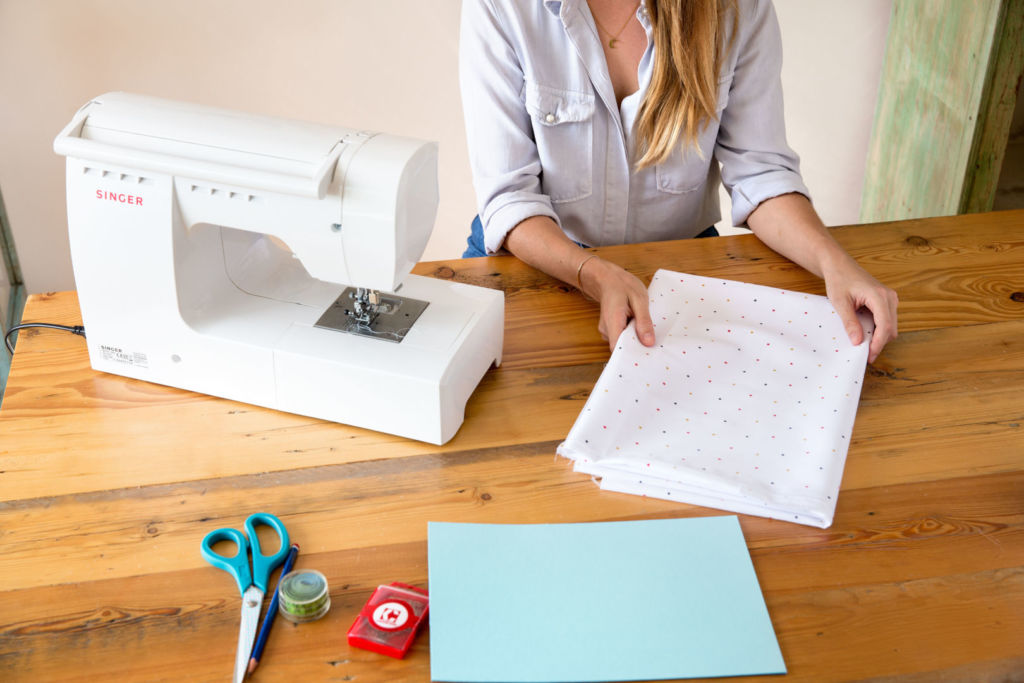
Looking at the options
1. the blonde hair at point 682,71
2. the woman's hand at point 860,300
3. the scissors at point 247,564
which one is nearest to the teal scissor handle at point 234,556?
the scissors at point 247,564

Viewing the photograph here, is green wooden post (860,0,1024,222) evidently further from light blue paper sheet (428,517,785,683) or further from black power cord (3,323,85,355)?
black power cord (3,323,85,355)

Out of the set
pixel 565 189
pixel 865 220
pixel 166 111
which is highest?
pixel 166 111

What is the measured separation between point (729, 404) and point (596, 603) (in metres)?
0.35

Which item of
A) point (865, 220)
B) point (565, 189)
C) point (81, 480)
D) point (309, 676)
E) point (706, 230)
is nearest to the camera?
point (309, 676)

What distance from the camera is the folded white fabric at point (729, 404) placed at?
3.42ft

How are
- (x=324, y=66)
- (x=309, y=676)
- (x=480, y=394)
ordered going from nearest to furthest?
(x=309, y=676) < (x=480, y=394) < (x=324, y=66)

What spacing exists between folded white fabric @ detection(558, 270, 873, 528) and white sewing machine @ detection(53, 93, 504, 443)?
0.19 m

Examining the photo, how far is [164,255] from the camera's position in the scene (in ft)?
3.69

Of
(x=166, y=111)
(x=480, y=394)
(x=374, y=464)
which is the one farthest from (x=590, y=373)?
(x=166, y=111)

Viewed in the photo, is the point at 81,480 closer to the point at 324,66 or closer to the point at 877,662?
the point at 877,662

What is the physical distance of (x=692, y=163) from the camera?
1.62 meters

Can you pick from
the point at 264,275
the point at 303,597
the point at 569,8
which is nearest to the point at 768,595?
the point at 303,597

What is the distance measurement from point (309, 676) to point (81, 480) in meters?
0.40

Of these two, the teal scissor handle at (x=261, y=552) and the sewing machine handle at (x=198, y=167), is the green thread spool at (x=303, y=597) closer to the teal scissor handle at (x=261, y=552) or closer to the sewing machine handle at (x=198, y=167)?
the teal scissor handle at (x=261, y=552)
